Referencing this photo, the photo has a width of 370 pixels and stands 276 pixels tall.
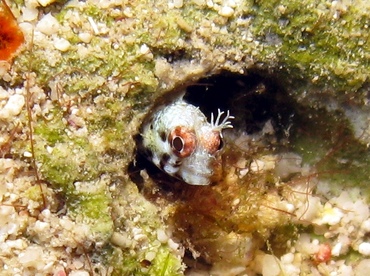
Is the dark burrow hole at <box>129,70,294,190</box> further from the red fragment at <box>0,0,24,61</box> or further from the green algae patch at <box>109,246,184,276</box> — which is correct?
the red fragment at <box>0,0,24,61</box>

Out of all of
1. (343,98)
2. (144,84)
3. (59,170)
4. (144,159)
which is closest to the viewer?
(59,170)

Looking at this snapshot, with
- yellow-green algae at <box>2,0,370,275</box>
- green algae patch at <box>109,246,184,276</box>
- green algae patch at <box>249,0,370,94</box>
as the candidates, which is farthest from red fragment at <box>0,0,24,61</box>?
green algae patch at <box>249,0,370,94</box>

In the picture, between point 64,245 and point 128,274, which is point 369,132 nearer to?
point 128,274

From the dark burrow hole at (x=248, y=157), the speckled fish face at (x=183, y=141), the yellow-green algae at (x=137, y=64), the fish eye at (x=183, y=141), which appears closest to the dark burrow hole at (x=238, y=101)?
the dark burrow hole at (x=248, y=157)

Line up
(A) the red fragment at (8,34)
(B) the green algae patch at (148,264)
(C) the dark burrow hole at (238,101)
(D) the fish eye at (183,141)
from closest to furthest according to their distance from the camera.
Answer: (A) the red fragment at (8,34) → (B) the green algae patch at (148,264) → (D) the fish eye at (183,141) → (C) the dark burrow hole at (238,101)

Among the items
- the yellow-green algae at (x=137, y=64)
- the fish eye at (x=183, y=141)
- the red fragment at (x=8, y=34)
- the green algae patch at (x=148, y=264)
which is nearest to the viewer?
the red fragment at (x=8, y=34)

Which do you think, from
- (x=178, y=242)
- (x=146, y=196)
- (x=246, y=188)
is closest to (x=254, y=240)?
(x=246, y=188)

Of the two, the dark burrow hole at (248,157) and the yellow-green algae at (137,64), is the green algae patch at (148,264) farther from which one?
the dark burrow hole at (248,157)
